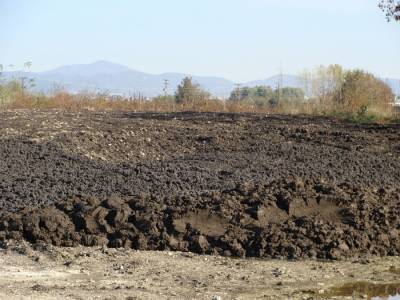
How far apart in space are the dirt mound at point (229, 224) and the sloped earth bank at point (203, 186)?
0.05 feet

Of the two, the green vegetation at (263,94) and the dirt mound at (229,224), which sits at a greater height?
the green vegetation at (263,94)

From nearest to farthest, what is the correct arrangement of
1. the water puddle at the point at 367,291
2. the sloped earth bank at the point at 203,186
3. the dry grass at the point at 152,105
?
the water puddle at the point at 367,291
the sloped earth bank at the point at 203,186
the dry grass at the point at 152,105

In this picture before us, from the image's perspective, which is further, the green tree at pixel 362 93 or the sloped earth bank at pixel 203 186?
the green tree at pixel 362 93

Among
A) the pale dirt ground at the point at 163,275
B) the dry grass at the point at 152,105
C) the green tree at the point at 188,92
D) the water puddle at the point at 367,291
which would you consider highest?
the green tree at the point at 188,92

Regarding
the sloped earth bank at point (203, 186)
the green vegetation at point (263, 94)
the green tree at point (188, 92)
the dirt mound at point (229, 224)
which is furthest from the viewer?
the green vegetation at point (263, 94)

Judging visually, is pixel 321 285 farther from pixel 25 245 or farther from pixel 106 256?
pixel 25 245

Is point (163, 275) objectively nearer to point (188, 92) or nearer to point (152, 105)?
point (152, 105)

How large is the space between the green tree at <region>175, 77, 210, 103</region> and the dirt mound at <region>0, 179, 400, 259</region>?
2631cm

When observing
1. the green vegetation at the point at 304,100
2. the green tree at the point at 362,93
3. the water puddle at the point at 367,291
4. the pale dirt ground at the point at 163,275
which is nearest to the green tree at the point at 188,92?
the green vegetation at the point at 304,100

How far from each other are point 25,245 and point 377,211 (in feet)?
14.0

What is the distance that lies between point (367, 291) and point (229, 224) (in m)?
2.17

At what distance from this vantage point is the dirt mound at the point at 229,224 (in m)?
8.88

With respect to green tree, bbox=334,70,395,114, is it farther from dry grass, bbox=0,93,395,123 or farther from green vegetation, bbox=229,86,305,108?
green vegetation, bbox=229,86,305,108

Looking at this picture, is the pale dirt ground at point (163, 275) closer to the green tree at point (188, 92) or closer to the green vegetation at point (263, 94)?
the green vegetation at point (263, 94)
